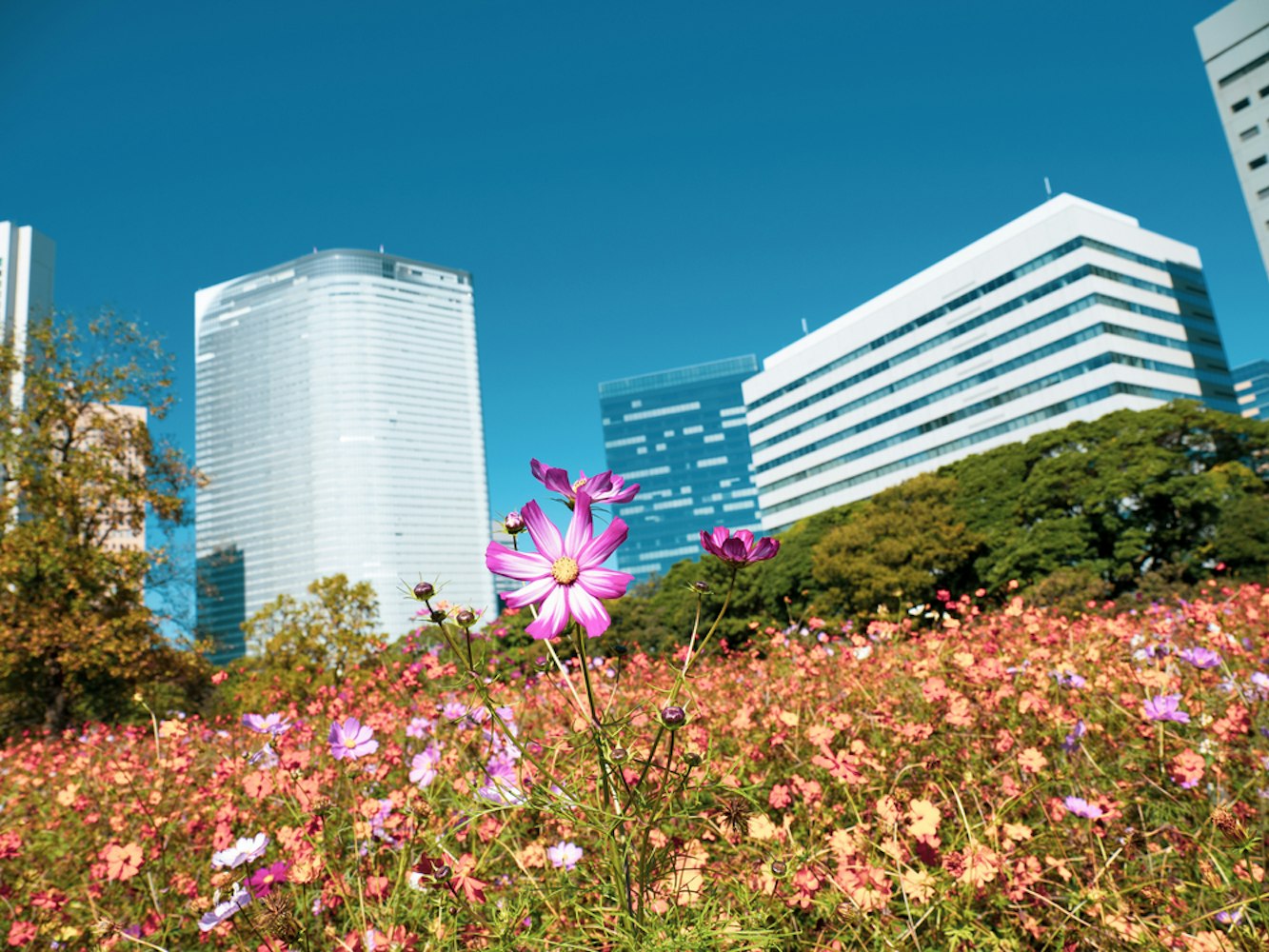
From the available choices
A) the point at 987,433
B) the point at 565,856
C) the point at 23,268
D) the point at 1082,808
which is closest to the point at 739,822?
the point at 565,856

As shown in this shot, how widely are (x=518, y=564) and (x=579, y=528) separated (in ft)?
0.36

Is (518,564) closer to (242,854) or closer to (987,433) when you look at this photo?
(242,854)

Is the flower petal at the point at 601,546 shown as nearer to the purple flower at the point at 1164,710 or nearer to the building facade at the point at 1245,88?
the purple flower at the point at 1164,710

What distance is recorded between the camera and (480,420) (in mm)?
138500

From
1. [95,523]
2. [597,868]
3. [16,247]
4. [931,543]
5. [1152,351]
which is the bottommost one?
[597,868]

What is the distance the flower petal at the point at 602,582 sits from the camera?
1.04 meters

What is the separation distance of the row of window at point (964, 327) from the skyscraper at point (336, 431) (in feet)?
244

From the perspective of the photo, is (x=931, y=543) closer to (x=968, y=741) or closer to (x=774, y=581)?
(x=774, y=581)

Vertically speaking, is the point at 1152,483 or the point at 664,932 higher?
the point at 1152,483

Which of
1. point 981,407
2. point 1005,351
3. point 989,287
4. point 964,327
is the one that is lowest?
point 981,407

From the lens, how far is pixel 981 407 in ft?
164

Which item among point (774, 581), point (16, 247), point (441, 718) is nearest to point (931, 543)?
point (774, 581)

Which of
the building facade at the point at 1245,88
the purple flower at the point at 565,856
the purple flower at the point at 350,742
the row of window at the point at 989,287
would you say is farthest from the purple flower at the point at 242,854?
the building facade at the point at 1245,88

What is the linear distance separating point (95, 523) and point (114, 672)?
3364mm
